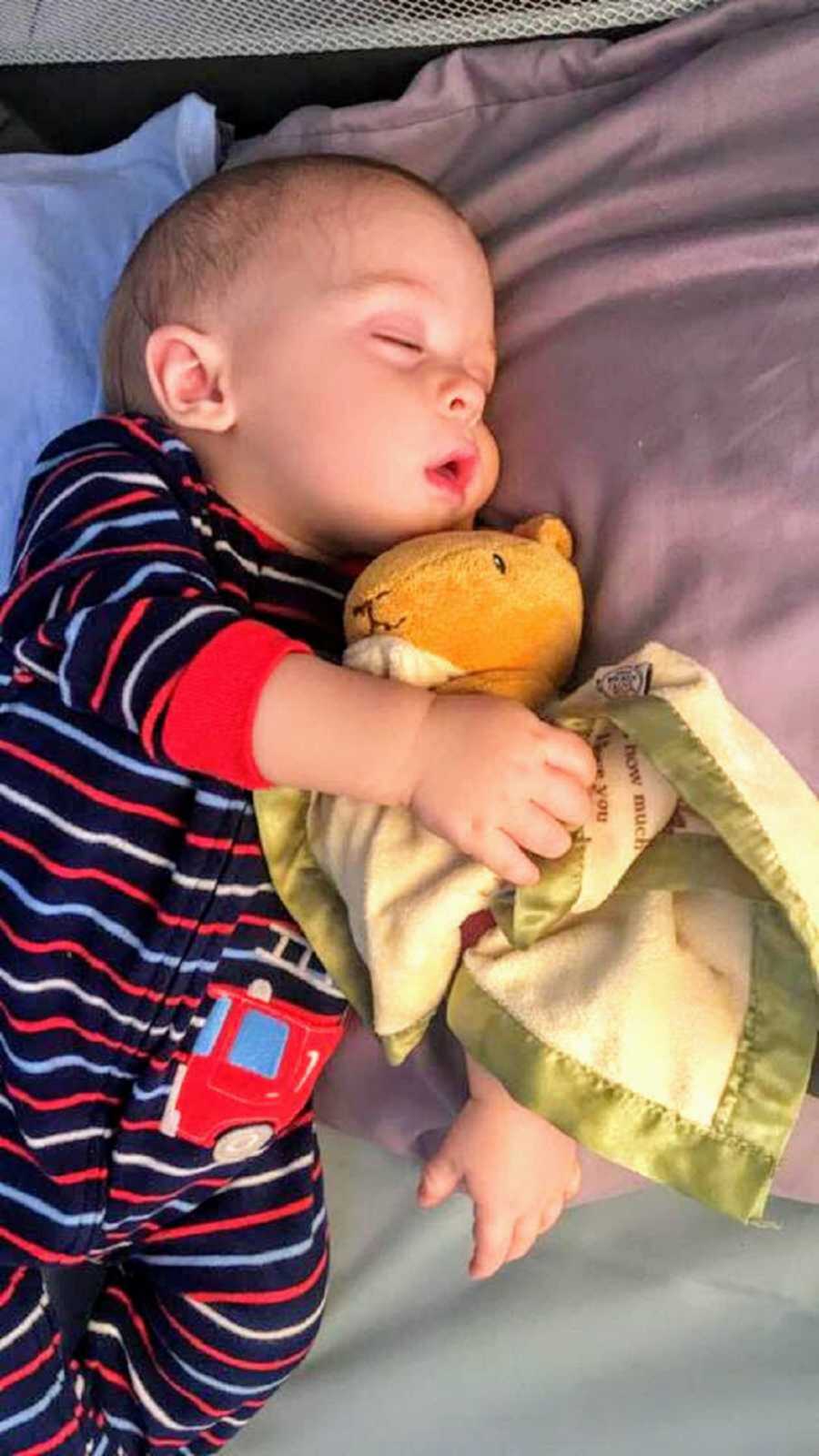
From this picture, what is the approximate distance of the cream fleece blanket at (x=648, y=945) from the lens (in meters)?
0.72

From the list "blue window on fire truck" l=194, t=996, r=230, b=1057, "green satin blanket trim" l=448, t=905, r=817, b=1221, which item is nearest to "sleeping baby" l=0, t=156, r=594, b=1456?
"blue window on fire truck" l=194, t=996, r=230, b=1057

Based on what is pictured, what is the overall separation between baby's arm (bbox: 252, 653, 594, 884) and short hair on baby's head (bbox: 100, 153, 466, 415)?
11.3 inches

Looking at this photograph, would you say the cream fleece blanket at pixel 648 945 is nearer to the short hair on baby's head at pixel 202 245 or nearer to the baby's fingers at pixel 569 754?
the baby's fingers at pixel 569 754

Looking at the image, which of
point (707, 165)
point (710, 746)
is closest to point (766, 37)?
point (707, 165)

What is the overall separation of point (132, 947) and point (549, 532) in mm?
325

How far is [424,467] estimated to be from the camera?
34.2 inches

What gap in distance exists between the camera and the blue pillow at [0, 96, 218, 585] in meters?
1.17

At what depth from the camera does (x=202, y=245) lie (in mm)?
951

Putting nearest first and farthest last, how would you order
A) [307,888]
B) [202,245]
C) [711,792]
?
[711,792] < [307,888] < [202,245]

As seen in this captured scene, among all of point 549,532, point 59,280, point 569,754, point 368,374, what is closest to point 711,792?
point 569,754

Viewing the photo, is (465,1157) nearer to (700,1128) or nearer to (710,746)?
(700,1128)

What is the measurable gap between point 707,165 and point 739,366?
140 millimetres

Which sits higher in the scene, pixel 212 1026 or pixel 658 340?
pixel 658 340

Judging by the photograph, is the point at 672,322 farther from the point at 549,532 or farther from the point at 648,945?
the point at 648,945
